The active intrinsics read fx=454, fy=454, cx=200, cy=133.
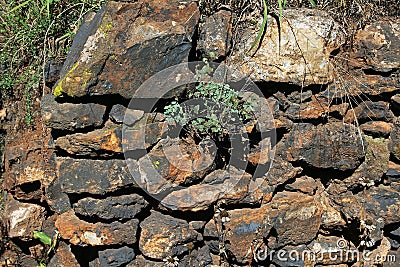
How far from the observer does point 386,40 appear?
104 inches

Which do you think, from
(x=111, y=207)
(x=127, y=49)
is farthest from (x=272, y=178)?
(x=127, y=49)

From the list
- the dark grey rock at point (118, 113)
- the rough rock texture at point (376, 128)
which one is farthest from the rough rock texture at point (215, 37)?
the rough rock texture at point (376, 128)

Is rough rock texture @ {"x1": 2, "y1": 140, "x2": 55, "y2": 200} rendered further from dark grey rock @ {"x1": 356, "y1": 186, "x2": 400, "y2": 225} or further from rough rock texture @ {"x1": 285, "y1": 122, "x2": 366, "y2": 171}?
dark grey rock @ {"x1": 356, "y1": 186, "x2": 400, "y2": 225}

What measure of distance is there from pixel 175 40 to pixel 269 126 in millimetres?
720

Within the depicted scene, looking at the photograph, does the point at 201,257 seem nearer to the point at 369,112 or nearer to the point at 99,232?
the point at 99,232

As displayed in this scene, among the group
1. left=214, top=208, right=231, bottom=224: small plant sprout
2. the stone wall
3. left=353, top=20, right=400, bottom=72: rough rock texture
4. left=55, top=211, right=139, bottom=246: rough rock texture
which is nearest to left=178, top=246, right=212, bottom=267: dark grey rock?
the stone wall

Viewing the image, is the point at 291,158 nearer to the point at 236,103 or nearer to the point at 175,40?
the point at 236,103

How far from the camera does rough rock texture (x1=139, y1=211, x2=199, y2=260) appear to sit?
253 cm

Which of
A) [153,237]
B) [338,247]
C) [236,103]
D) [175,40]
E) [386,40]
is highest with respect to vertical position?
[175,40]

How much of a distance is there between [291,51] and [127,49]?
0.91m

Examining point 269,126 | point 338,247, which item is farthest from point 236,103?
point 338,247

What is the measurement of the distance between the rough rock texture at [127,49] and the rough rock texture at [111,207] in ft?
1.86

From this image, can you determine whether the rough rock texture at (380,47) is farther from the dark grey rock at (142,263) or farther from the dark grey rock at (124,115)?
the dark grey rock at (142,263)

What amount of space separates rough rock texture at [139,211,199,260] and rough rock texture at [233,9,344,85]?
94 centimetres
